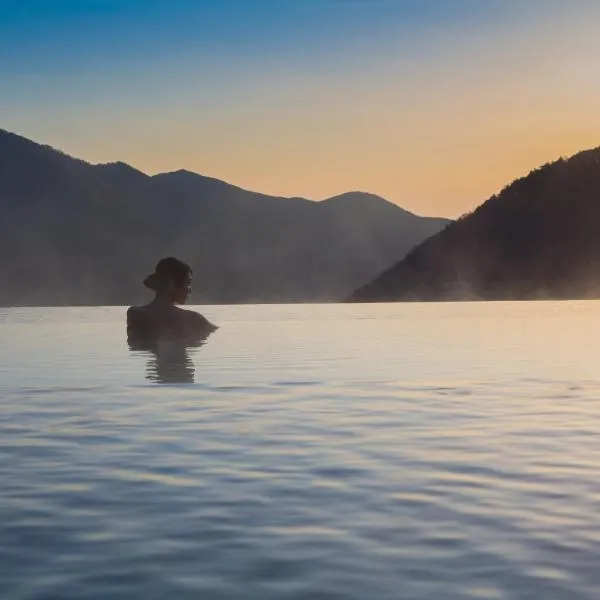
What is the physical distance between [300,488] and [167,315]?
1848 cm

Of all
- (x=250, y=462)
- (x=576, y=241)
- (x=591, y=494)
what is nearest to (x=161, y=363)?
(x=250, y=462)

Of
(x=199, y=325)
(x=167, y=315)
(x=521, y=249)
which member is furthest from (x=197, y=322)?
(x=521, y=249)

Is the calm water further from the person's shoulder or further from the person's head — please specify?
the person's shoulder

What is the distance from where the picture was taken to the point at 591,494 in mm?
8516

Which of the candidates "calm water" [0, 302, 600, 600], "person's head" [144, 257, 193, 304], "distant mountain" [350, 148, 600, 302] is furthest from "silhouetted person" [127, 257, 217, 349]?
"distant mountain" [350, 148, 600, 302]

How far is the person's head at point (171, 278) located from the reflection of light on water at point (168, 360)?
172cm

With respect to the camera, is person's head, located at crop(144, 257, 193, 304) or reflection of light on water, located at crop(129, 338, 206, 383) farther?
person's head, located at crop(144, 257, 193, 304)

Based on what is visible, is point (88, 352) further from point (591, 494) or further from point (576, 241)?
point (576, 241)

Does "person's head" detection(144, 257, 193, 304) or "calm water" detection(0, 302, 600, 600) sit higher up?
"person's head" detection(144, 257, 193, 304)

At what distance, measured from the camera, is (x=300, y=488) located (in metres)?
8.85

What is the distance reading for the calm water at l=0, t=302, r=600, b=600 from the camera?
20.1 feet

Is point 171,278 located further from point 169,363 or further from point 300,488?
point 300,488

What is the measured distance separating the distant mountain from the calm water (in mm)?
135869

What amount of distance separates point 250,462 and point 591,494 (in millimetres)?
3407
